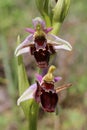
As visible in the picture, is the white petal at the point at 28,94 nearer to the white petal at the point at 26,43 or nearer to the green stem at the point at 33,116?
the green stem at the point at 33,116

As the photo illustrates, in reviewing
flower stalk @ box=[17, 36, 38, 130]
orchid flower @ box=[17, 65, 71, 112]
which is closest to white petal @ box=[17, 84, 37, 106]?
orchid flower @ box=[17, 65, 71, 112]

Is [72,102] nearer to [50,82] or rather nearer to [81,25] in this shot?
[81,25]

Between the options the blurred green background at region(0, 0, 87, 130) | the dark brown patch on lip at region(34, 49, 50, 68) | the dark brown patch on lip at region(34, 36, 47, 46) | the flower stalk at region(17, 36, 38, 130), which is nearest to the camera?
the dark brown patch on lip at region(34, 49, 50, 68)

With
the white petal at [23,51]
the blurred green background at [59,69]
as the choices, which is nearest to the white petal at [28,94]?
the white petal at [23,51]

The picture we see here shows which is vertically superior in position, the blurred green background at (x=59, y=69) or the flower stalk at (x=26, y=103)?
the flower stalk at (x=26, y=103)

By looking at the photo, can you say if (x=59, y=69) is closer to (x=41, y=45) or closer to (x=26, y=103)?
(x=26, y=103)

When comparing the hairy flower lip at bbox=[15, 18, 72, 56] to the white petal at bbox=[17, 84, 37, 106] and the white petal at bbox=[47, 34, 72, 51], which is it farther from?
the white petal at bbox=[17, 84, 37, 106]
